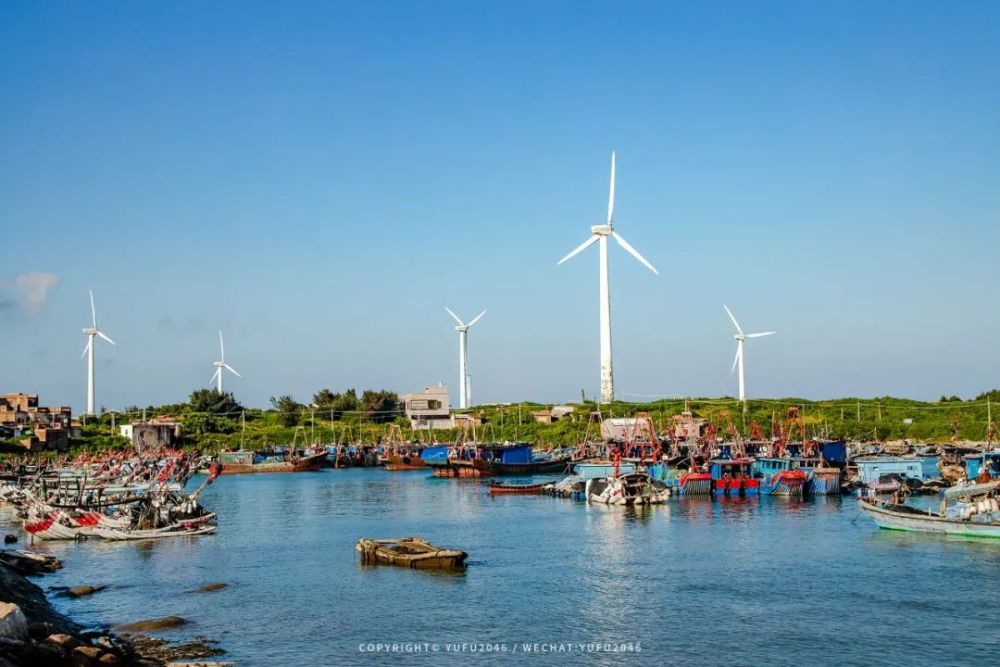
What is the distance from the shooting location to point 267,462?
130125 mm

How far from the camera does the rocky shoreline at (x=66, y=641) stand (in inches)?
1021

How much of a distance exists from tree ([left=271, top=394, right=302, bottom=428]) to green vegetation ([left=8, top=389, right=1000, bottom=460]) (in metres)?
0.16

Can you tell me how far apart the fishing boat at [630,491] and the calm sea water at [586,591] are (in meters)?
6.75

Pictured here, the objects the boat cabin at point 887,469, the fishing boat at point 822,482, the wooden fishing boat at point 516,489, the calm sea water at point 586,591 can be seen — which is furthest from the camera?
the wooden fishing boat at point 516,489

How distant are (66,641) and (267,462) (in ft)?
343

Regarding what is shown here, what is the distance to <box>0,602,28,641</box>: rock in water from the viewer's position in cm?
2627

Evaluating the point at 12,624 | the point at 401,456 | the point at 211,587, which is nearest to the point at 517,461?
the point at 401,456

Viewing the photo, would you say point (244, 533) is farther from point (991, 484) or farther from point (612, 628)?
point (991, 484)

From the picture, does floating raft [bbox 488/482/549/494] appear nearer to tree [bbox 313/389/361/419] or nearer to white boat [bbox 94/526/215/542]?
white boat [bbox 94/526/215/542]

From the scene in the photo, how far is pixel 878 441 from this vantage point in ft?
400

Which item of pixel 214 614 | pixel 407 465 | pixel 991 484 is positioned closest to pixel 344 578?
pixel 214 614

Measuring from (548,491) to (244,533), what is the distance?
1212 inches

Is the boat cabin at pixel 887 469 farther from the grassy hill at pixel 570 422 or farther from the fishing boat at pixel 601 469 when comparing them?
the grassy hill at pixel 570 422

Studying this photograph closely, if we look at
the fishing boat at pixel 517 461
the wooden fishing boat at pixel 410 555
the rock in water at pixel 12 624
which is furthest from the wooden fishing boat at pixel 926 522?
the fishing boat at pixel 517 461
